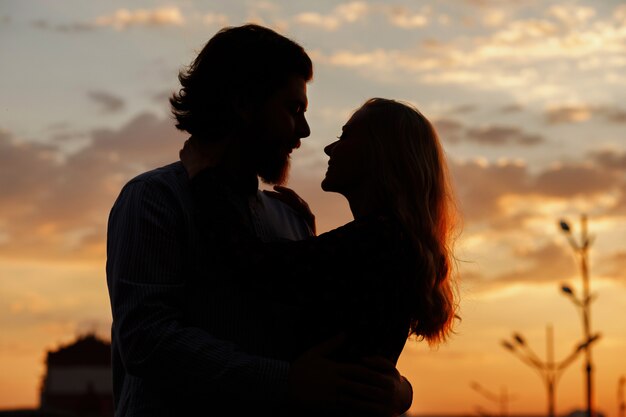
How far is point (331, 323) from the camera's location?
3.95 m

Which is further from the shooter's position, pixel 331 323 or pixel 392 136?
pixel 392 136

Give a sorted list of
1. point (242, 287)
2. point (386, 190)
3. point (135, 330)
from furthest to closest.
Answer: point (386, 190)
point (242, 287)
point (135, 330)

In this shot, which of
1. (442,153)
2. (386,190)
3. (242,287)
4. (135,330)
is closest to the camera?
(135,330)

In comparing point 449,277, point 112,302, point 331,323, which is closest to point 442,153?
point 449,277

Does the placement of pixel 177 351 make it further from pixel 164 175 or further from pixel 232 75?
pixel 232 75

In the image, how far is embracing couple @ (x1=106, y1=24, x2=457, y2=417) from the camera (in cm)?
382

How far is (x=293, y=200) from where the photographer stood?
5188 millimetres

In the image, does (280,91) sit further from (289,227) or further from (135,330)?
(135,330)

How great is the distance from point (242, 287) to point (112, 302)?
0.50 meters

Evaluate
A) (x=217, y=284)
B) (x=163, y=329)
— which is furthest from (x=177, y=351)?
(x=217, y=284)

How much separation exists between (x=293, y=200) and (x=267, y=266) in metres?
1.29

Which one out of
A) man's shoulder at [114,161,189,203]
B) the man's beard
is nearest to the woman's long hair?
the man's beard

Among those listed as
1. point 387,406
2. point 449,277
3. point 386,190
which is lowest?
point 387,406

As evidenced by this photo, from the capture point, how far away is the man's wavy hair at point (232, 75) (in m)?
4.51
